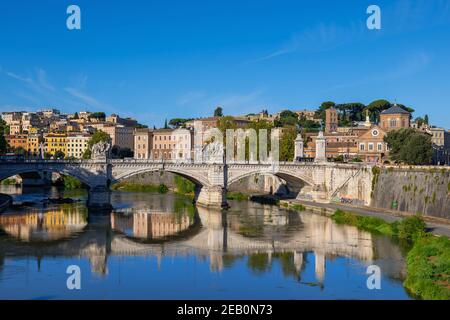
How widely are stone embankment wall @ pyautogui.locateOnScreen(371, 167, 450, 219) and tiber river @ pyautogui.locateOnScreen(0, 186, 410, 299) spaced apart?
9.56 feet

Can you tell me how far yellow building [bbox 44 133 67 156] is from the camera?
65875 mm

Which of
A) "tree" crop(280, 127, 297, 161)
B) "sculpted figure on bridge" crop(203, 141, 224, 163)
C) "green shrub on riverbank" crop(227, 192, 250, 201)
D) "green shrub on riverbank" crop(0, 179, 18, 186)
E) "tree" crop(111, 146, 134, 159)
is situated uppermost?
"tree" crop(111, 146, 134, 159)

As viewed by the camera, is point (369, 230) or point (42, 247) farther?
point (369, 230)

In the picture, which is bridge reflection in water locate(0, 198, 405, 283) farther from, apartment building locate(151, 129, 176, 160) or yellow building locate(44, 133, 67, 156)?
yellow building locate(44, 133, 67, 156)

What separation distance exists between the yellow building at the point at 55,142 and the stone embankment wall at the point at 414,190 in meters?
42.8

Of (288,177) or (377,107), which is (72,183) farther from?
(377,107)

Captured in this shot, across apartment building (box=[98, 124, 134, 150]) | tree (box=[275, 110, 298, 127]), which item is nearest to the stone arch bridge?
apartment building (box=[98, 124, 134, 150])

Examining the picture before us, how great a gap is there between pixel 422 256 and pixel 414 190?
9692 millimetres
